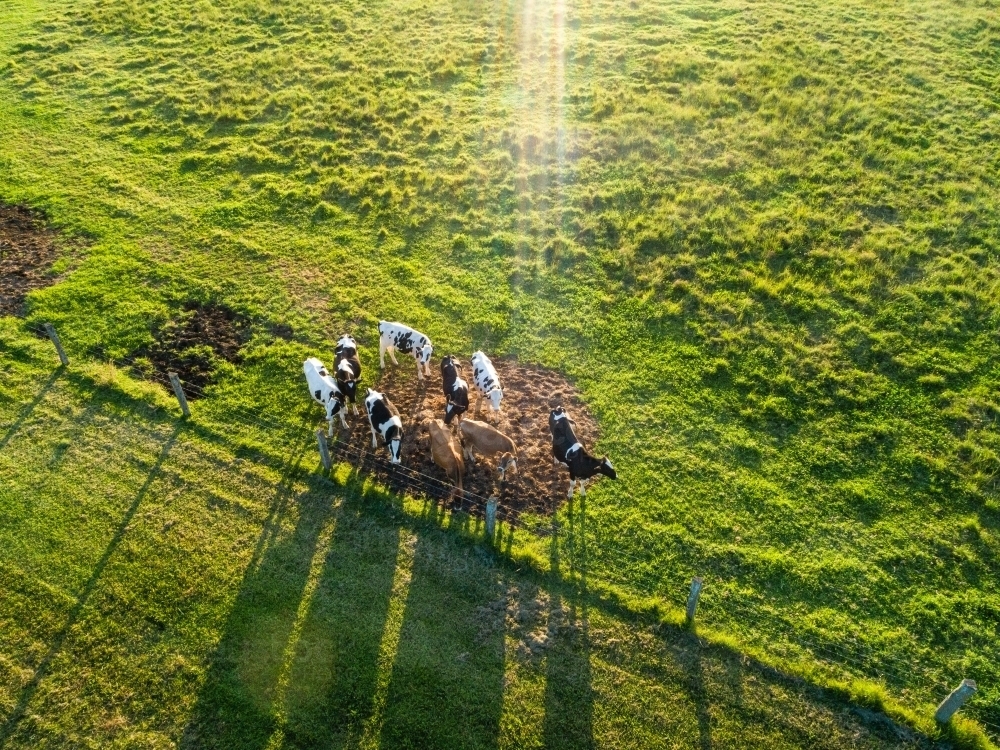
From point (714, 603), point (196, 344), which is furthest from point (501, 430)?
point (196, 344)

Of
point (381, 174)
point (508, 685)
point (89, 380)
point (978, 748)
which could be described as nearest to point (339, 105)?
point (381, 174)

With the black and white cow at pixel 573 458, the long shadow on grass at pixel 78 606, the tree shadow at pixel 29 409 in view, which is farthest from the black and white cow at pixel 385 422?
the tree shadow at pixel 29 409

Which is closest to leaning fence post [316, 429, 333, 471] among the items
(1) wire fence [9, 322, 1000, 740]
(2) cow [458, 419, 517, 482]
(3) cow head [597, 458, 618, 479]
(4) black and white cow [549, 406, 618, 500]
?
(1) wire fence [9, 322, 1000, 740]

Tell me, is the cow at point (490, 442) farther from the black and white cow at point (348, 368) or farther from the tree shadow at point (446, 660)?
the black and white cow at point (348, 368)

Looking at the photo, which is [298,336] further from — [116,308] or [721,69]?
[721,69]

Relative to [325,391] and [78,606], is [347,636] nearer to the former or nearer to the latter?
[78,606]

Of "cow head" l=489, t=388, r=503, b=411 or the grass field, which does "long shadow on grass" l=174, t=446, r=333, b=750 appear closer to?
the grass field
